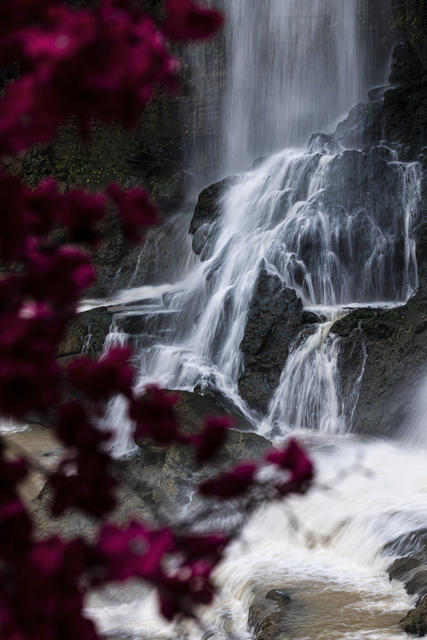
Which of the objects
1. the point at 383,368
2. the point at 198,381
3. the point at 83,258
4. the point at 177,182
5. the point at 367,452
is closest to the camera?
the point at 83,258

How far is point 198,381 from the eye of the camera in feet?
30.6

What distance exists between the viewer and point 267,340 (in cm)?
902

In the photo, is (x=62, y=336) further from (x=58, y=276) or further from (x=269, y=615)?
(x=269, y=615)

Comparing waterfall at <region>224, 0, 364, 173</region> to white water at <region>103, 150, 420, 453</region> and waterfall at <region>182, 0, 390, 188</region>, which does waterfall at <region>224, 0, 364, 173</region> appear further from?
white water at <region>103, 150, 420, 453</region>

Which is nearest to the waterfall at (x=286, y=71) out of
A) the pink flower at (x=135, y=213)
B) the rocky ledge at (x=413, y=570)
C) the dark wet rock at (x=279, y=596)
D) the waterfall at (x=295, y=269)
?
the waterfall at (x=295, y=269)

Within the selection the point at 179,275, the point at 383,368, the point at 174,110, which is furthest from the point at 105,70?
the point at 174,110

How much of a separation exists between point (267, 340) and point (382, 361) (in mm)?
1364

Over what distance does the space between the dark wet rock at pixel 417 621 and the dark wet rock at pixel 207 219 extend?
7966 mm

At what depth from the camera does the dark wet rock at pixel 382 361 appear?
317 inches

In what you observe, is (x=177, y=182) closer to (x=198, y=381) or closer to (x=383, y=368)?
(x=198, y=381)

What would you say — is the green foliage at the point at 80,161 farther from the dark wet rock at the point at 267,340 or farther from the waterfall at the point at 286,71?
the dark wet rock at the point at 267,340

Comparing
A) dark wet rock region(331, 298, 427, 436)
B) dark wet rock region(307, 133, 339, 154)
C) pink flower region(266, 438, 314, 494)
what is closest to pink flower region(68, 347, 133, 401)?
pink flower region(266, 438, 314, 494)

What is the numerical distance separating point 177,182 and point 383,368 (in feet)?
26.6

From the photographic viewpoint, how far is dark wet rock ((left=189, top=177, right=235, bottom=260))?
1188cm
